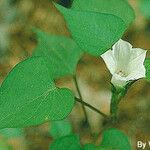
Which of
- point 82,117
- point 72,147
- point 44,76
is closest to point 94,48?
point 44,76

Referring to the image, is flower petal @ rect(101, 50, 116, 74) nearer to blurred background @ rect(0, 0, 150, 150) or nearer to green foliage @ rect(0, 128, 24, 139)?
green foliage @ rect(0, 128, 24, 139)

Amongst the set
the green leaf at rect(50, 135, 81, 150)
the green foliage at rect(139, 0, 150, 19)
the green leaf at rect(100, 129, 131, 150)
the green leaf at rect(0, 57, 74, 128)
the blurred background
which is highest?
the green leaf at rect(0, 57, 74, 128)

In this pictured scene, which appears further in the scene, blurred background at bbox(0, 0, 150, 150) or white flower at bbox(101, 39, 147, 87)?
blurred background at bbox(0, 0, 150, 150)

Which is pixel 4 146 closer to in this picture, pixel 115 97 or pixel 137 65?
pixel 115 97

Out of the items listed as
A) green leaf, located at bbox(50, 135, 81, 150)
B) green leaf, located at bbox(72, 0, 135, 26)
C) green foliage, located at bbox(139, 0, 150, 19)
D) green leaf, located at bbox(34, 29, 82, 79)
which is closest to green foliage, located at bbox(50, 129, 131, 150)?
green leaf, located at bbox(50, 135, 81, 150)

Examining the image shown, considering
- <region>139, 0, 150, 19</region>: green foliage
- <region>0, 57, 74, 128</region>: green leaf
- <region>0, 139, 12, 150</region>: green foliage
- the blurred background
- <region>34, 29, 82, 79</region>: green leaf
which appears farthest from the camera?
the blurred background

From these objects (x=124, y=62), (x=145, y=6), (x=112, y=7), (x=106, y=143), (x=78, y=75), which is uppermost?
(x=112, y=7)

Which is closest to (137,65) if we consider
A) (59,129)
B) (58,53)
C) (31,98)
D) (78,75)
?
(31,98)

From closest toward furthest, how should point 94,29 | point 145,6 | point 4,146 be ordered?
point 94,29
point 4,146
point 145,6

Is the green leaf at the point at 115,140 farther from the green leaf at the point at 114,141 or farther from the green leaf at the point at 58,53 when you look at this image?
the green leaf at the point at 58,53
